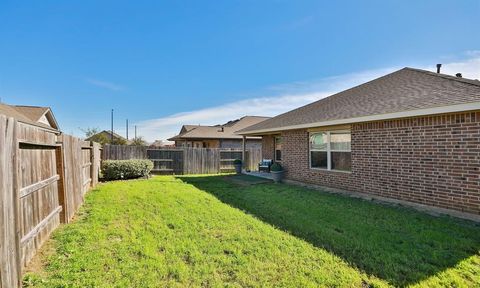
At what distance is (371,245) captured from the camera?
4391 millimetres

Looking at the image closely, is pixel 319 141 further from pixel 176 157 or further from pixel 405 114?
pixel 176 157

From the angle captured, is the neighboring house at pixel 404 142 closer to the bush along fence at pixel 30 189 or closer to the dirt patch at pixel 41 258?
the bush along fence at pixel 30 189

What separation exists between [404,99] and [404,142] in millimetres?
1322

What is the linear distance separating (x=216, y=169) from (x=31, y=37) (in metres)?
12.0

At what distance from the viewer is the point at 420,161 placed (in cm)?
691

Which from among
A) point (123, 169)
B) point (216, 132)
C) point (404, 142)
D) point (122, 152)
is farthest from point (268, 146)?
point (216, 132)

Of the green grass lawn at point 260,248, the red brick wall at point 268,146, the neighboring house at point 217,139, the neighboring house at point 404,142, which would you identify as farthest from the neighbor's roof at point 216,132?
the green grass lawn at point 260,248

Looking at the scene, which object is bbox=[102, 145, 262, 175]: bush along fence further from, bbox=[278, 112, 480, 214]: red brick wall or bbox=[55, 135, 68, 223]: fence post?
bbox=[55, 135, 68, 223]: fence post

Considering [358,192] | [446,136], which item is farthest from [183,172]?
[446,136]

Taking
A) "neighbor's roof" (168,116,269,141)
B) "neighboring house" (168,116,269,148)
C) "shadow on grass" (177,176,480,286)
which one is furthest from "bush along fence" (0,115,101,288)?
"neighboring house" (168,116,269,148)

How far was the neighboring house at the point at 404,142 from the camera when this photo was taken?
6.02 meters

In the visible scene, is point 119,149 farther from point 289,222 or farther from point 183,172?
point 289,222

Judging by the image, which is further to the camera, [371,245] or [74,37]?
[74,37]

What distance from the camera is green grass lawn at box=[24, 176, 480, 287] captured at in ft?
11.0
